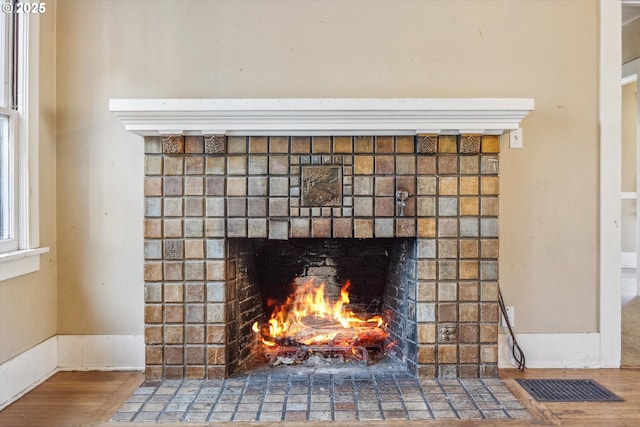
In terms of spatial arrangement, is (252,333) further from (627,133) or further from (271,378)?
(627,133)

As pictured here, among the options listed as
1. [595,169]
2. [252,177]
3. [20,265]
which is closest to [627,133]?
[595,169]

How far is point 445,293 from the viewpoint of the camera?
2203mm

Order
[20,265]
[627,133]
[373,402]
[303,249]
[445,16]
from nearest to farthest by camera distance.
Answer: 1. [373,402]
2. [20,265]
3. [445,16]
4. [303,249]
5. [627,133]

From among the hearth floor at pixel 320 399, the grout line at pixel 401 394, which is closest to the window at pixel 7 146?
the hearth floor at pixel 320 399

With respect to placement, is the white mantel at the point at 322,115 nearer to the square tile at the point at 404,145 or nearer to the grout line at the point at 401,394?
the square tile at the point at 404,145

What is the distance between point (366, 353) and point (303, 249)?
692mm

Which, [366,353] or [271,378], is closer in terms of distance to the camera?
[271,378]

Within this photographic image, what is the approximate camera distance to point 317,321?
8.57ft

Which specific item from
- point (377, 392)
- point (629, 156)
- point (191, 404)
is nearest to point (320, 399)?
point (377, 392)

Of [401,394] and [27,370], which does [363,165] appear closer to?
[401,394]

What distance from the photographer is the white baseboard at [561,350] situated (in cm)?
239

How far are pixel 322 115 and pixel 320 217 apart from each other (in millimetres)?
510

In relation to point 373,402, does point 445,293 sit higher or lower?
higher

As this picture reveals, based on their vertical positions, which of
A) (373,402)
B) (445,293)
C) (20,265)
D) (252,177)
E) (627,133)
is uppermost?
(627,133)
